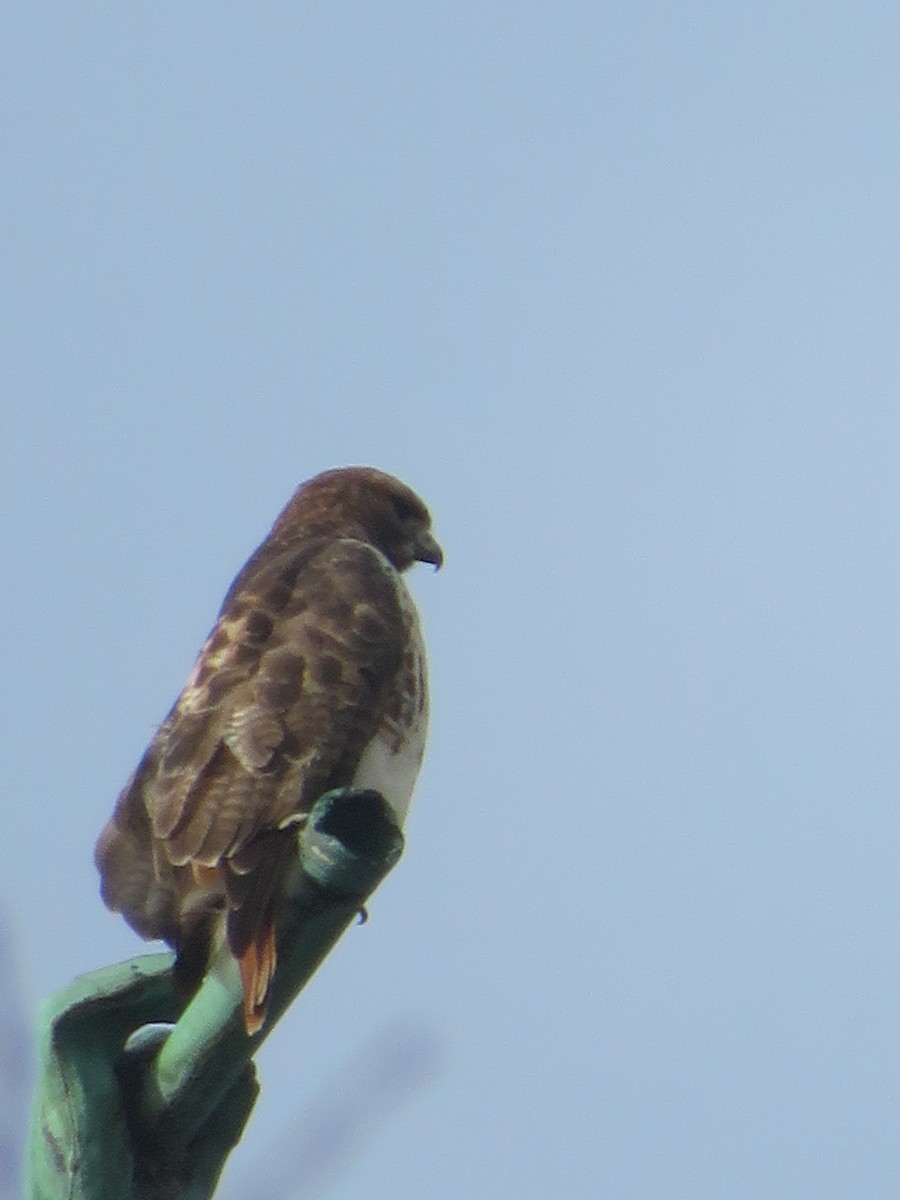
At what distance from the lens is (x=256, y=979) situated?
8.69ft

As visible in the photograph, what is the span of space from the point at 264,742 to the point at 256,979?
170cm

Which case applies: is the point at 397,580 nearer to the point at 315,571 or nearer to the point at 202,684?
the point at 315,571

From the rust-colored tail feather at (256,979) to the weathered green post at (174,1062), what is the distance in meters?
0.02

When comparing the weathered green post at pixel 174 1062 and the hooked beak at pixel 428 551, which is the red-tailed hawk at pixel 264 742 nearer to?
the weathered green post at pixel 174 1062

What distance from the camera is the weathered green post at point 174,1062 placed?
2.51 metres

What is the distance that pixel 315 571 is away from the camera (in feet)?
16.8

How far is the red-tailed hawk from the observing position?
12.9 feet

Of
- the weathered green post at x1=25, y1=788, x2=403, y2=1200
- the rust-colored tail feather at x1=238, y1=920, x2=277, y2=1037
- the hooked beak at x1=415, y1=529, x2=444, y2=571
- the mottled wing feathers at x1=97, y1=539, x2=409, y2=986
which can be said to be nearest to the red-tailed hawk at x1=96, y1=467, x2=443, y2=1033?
the mottled wing feathers at x1=97, y1=539, x2=409, y2=986

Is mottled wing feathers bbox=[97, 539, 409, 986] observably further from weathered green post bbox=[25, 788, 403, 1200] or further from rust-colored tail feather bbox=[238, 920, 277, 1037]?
weathered green post bbox=[25, 788, 403, 1200]

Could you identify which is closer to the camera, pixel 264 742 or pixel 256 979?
pixel 256 979

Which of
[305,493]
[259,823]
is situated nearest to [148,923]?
[259,823]

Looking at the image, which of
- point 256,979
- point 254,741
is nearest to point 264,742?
point 254,741

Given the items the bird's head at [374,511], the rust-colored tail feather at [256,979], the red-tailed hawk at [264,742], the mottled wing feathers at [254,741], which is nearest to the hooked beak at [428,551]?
the bird's head at [374,511]

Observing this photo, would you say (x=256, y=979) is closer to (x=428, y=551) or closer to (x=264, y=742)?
(x=264, y=742)
